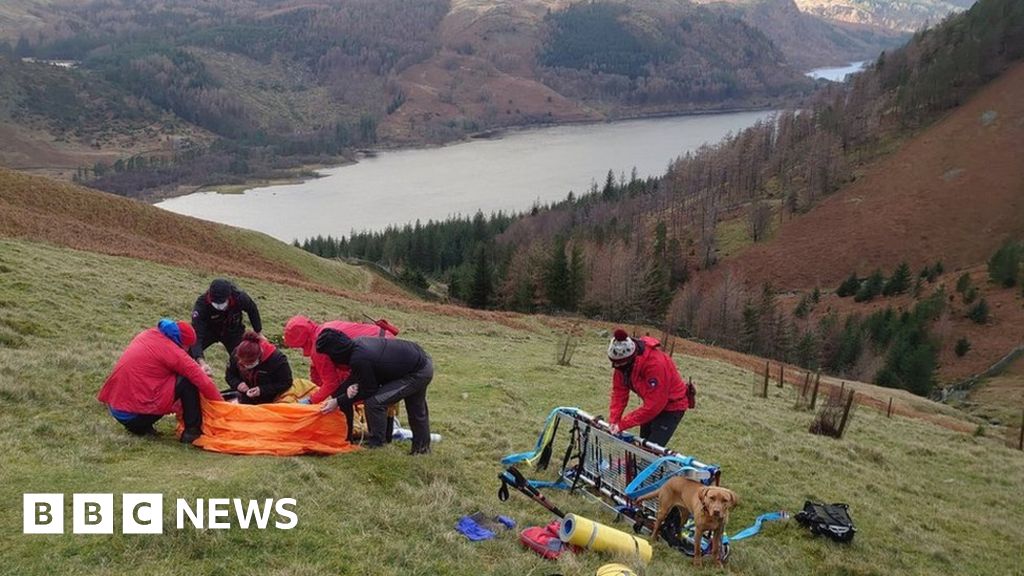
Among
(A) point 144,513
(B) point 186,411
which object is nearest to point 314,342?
(B) point 186,411

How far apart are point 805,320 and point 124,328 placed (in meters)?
70.1

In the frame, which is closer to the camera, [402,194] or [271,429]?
[271,429]

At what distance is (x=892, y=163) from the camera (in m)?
104

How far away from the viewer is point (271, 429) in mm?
8734

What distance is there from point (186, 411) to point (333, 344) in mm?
2315

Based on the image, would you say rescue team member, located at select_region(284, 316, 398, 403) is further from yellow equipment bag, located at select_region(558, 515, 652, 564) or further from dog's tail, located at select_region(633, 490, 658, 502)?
dog's tail, located at select_region(633, 490, 658, 502)

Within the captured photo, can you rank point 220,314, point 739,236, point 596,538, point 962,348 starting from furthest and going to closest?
1. point 739,236
2. point 962,348
3. point 220,314
4. point 596,538

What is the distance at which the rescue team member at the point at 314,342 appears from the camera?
9328mm

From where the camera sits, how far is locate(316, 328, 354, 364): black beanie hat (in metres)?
Answer: 8.41

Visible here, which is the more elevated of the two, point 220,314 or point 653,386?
point 653,386

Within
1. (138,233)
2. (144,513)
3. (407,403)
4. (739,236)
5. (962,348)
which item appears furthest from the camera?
(739,236)

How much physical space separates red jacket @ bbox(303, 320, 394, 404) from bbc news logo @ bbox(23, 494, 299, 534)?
262 centimetres

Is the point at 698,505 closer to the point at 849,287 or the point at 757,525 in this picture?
the point at 757,525

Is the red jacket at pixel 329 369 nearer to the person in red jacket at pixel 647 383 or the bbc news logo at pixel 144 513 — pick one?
the bbc news logo at pixel 144 513
